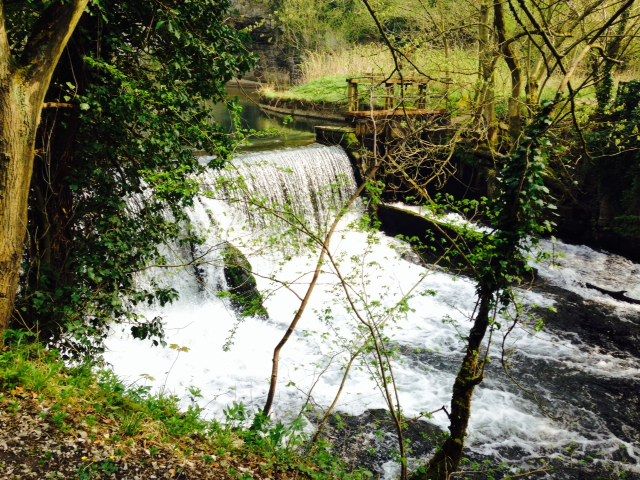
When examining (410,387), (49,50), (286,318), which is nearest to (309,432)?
(410,387)

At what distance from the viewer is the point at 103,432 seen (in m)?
3.84

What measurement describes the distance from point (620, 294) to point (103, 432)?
979 centimetres

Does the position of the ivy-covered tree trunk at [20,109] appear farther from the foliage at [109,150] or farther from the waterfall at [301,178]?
the waterfall at [301,178]

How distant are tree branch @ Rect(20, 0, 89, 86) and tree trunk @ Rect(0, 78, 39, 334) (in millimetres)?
210

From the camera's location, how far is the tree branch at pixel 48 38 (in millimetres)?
4188

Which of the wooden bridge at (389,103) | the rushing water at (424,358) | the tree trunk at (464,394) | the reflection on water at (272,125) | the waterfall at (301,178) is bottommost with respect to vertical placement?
the rushing water at (424,358)

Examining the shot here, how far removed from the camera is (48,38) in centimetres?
424

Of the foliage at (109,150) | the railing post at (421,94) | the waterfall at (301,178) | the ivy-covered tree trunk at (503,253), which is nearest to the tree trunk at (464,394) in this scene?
the ivy-covered tree trunk at (503,253)

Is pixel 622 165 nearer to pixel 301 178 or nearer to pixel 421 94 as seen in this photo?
pixel 421 94

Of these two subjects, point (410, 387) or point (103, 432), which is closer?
point (103, 432)

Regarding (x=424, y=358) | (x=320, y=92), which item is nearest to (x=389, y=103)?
(x=424, y=358)

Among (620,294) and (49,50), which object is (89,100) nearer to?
(49,50)

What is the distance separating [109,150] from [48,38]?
1.31 m

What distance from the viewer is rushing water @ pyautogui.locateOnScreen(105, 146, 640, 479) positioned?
6.54 metres
